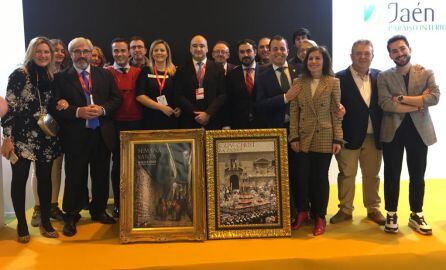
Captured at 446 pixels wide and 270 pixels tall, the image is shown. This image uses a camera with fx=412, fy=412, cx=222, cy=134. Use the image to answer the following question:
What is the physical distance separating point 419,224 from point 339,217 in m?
0.62

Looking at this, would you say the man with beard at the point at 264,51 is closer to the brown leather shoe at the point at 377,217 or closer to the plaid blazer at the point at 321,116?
the plaid blazer at the point at 321,116

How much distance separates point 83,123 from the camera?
10.8 feet

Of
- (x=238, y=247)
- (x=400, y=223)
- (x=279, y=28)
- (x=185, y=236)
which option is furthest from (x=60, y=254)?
(x=279, y=28)

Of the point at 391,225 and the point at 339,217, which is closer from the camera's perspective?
the point at 391,225

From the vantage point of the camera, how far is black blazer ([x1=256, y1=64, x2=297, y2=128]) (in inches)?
130

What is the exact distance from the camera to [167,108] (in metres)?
3.51

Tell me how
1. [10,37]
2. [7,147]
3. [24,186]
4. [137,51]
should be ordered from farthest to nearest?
[10,37], [137,51], [24,186], [7,147]

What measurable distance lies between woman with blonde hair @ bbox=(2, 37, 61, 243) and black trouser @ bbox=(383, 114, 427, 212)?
103 inches

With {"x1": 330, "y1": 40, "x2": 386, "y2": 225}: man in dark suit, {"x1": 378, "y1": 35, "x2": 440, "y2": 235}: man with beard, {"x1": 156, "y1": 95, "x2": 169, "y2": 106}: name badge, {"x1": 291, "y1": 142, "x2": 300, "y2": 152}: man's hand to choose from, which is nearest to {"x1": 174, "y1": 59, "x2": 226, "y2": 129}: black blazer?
{"x1": 156, "y1": 95, "x2": 169, "y2": 106}: name badge

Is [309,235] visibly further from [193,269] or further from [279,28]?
[279,28]

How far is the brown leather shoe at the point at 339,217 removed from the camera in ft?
11.5

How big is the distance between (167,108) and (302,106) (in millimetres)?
1142

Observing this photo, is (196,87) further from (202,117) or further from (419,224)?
(419,224)

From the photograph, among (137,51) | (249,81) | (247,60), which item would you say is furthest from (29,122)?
(247,60)
